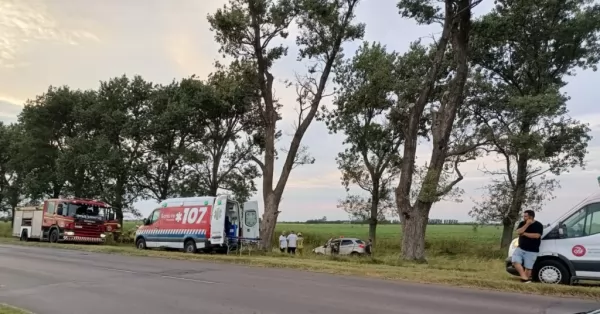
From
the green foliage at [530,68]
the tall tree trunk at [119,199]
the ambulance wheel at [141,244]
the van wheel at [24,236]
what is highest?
the green foliage at [530,68]

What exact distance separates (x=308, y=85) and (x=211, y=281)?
18125mm

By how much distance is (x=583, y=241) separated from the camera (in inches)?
510

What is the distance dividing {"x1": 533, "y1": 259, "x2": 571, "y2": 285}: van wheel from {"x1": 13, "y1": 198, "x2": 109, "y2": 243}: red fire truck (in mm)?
27091

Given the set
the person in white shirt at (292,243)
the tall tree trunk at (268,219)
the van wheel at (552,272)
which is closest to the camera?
the van wheel at (552,272)

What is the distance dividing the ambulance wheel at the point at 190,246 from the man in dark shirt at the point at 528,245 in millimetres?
16221

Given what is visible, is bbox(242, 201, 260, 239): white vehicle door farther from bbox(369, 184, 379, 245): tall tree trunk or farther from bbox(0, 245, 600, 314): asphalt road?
bbox(369, 184, 379, 245): tall tree trunk

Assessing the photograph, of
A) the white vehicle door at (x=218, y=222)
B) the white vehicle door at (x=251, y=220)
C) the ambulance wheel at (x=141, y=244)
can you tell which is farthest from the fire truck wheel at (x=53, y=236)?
the white vehicle door at (x=251, y=220)

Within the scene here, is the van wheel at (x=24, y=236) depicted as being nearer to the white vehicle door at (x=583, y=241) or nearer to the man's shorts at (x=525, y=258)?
the man's shorts at (x=525, y=258)

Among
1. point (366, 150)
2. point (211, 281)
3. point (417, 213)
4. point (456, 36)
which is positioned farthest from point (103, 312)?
point (366, 150)

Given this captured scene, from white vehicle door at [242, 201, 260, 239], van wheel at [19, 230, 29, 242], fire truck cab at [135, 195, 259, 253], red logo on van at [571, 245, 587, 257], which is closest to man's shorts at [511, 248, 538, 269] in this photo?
red logo on van at [571, 245, 587, 257]

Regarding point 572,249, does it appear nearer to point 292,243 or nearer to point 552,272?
point 552,272

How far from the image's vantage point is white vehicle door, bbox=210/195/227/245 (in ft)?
81.4

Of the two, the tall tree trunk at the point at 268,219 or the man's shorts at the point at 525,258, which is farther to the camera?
the tall tree trunk at the point at 268,219

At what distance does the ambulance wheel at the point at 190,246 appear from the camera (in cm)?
2564
